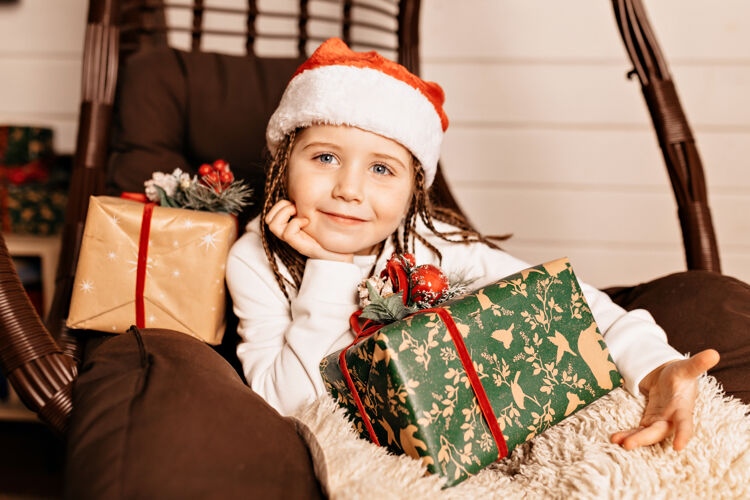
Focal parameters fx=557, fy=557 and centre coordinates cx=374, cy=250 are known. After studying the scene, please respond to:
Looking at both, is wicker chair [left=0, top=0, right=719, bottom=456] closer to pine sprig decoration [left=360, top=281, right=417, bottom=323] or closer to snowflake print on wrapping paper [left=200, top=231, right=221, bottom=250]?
snowflake print on wrapping paper [left=200, top=231, right=221, bottom=250]

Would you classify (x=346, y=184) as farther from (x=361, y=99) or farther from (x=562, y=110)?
(x=562, y=110)

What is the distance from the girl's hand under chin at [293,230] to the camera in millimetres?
892

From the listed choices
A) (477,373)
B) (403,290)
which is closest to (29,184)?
(403,290)

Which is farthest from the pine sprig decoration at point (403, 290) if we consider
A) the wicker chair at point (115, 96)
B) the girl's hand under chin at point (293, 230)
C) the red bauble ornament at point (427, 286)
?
the wicker chair at point (115, 96)

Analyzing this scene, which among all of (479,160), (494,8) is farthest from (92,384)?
(494,8)

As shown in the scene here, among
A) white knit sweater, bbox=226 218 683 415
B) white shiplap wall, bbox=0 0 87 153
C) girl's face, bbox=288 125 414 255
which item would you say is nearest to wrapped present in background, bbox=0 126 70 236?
white shiplap wall, bbox=0 0 87 153

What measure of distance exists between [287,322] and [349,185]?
0.26 m

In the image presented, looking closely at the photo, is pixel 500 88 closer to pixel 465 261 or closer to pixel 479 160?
pixel 479 160

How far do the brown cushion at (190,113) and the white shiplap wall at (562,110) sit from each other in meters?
0.42

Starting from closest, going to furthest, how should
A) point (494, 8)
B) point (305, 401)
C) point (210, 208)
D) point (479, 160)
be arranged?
point (305, 401), point (210, 208), point (494, 8), point (479, 160)

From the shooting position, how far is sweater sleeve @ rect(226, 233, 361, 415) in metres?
0.82

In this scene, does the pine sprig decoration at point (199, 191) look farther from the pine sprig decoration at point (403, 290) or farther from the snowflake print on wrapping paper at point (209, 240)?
the pine sprig decoration at point (403, 290)

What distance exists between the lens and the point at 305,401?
31.0 inches

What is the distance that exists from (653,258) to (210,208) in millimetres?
1327
